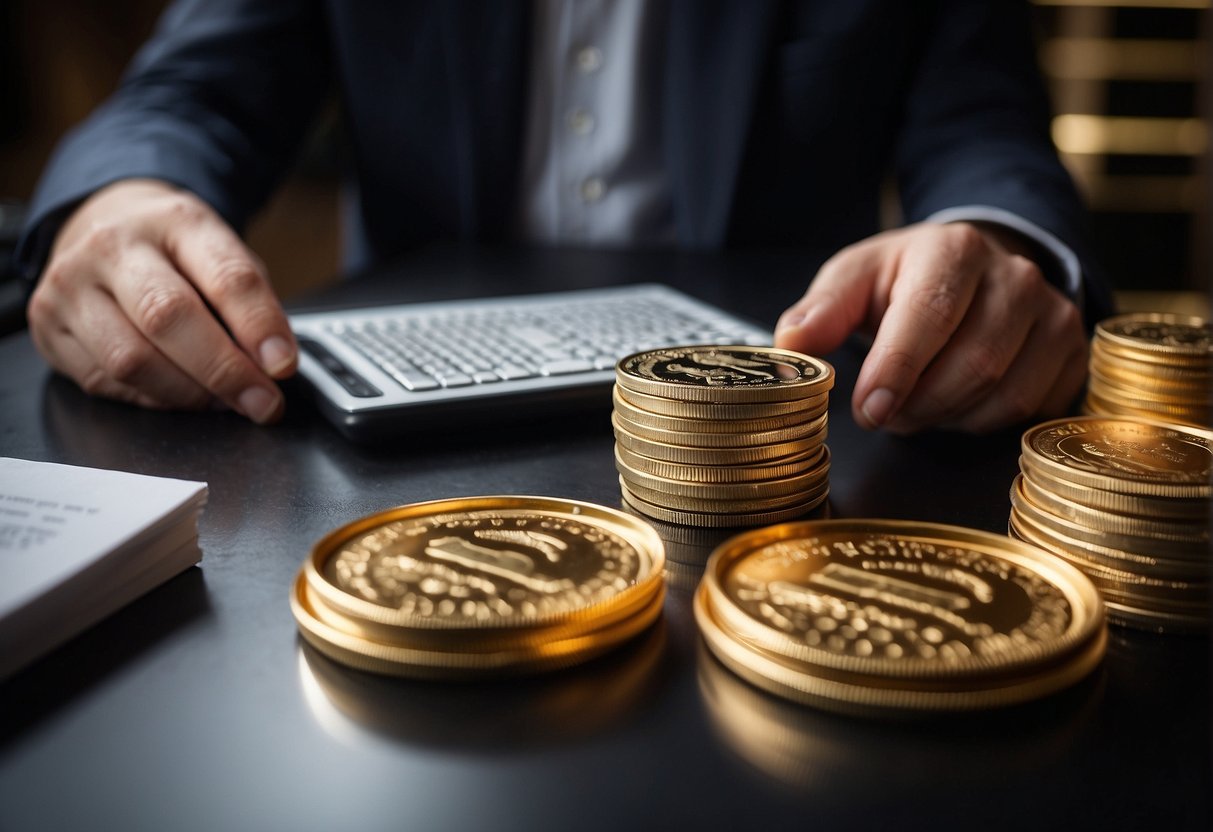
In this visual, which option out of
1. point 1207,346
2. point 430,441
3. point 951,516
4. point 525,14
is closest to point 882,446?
point 951,516

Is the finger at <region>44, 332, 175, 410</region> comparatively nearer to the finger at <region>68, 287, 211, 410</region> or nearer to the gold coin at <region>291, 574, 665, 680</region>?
the finger at <region>68, 287, 211, 410</region>

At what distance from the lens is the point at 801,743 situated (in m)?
0.43

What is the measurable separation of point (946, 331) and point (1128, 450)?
0.20 metres

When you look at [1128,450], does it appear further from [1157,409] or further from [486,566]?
[486,566]

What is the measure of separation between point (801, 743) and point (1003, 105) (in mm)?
1302

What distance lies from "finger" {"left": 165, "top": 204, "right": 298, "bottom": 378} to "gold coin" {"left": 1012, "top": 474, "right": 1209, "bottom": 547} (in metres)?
0.59

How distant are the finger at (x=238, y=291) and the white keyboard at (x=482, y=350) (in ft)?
0.11

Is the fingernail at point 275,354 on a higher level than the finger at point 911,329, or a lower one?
lower

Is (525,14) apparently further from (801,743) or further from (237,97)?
(801,743)

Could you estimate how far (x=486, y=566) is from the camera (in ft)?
1.71

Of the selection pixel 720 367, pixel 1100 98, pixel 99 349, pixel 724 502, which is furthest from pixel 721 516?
pixel 1100 98

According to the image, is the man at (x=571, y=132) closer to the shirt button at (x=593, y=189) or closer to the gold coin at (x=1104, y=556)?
the shirt button at (x=593, y=189)

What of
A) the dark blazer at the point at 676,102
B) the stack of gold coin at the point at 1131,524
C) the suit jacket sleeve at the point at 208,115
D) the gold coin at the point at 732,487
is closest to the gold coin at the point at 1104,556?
the stack of gold coin at the point at 1131,524

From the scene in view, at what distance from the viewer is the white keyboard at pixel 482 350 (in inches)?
32.8
